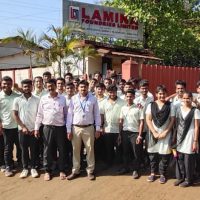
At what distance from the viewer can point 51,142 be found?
7.38m

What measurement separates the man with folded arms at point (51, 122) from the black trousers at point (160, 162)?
63.9 inches

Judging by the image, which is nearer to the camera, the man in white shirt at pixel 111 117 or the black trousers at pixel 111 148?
the man in white shirt at pixel 111 117

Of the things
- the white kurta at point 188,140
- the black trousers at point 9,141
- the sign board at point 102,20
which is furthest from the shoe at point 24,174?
the sign board at point 102,20

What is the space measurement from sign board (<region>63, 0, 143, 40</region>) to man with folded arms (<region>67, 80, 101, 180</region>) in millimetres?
9963

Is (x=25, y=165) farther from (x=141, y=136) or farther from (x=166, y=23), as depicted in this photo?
(x=166, y=23)

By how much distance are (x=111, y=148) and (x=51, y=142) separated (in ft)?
3.99

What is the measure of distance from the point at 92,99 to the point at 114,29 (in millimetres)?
11399

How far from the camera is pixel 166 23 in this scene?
1734 centimetres

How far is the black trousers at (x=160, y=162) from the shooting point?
22.8 ft

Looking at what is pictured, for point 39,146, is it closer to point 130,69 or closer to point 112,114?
point 112,114

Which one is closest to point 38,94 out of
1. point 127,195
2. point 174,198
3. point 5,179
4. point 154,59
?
point 5,179

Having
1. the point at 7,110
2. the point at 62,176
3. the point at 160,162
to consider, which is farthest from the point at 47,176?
the point at 160,162

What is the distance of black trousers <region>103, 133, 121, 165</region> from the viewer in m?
7.74

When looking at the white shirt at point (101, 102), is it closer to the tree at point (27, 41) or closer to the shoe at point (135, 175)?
the shoe at point (135, 175)
